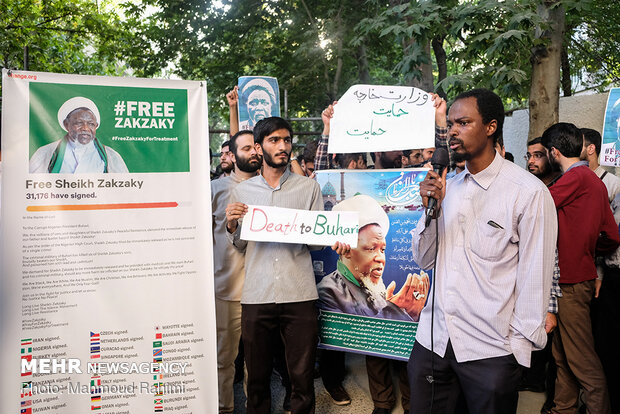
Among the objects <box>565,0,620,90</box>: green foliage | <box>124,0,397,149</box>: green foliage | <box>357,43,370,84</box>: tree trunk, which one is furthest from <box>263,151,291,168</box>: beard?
<box>357,43,370,84</box>: tree trunk

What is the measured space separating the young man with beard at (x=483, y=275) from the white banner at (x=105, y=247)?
1227mm

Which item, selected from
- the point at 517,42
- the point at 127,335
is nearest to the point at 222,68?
the point at 517,42

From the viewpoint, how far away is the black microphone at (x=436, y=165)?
2369 millimetres

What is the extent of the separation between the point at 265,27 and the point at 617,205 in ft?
32.8

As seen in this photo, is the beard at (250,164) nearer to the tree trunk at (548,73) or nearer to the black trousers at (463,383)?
the black trousers at (463,383)

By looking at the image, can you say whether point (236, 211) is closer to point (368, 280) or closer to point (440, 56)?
point (368, 280)

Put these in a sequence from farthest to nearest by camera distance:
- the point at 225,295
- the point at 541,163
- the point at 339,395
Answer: the point at 541,163 → the point at 339,395 → the point at 225,295

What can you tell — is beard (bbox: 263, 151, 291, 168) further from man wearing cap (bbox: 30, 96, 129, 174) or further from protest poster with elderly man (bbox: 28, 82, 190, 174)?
man wearing cap (bbox: 30, 96, 129, 174)

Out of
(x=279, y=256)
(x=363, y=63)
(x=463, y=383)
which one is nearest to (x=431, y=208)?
(x=463, y=383)

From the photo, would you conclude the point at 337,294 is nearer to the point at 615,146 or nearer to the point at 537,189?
the point at 537,189

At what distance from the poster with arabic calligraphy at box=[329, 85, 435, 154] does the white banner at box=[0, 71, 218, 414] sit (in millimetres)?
1343

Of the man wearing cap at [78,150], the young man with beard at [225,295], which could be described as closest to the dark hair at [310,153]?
the young man with beard at [225,295]

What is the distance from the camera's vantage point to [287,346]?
3.43 m

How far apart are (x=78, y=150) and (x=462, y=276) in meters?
2.03
